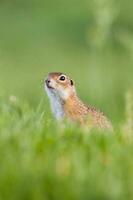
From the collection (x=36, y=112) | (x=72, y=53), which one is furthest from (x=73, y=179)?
(x=72, y=53)

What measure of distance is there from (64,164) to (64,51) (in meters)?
18.9

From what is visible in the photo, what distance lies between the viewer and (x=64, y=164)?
618 centimetres

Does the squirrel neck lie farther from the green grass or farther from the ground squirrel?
the green grass

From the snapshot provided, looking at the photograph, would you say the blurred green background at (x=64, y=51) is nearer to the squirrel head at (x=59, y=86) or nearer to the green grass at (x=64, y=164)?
the squirrel head at (x=59, y=86)

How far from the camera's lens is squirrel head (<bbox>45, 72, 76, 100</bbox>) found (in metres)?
9.99

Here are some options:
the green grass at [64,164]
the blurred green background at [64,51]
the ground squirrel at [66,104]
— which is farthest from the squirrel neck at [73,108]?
the blurred green background at [64,51]

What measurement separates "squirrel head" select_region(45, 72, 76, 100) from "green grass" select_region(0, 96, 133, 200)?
2.70 meters

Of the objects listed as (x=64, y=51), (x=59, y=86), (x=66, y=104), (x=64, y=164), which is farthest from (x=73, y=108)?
(x=64, y=51)

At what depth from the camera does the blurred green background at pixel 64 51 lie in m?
19.0

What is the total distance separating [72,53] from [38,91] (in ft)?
18.9

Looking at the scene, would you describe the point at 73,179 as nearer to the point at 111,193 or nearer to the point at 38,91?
the point at 111,193

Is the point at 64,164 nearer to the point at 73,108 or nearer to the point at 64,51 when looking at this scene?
the point at 73,108

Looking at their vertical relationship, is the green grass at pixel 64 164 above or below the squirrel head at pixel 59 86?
below

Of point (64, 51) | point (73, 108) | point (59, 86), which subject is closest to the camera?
point (73, 108)
